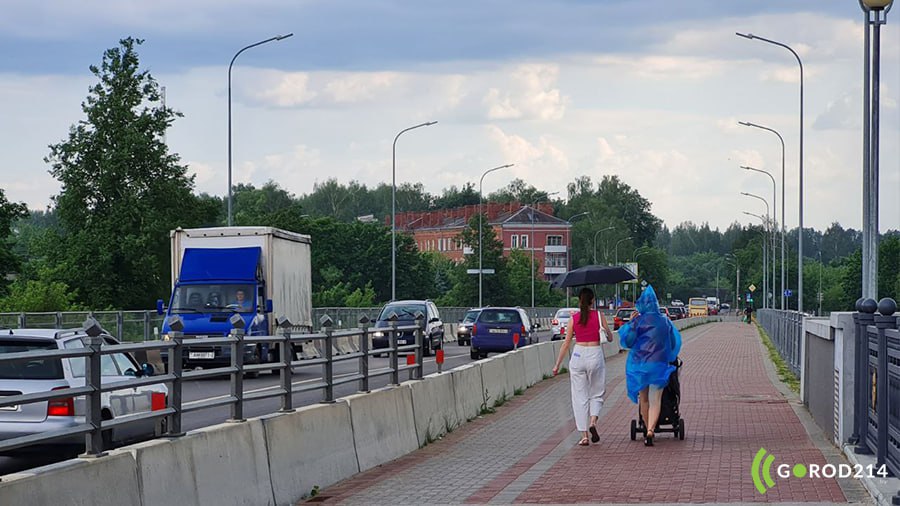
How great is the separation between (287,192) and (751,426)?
169m

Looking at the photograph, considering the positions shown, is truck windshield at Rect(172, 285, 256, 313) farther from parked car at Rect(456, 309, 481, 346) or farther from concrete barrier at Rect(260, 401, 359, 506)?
parked car at Rect(456, 309, 481, 346)

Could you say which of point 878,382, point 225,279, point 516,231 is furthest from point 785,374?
point 516,231

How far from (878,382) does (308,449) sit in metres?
4.77

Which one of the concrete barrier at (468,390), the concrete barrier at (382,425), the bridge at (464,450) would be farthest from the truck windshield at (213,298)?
the concrete barrier at (382,425)

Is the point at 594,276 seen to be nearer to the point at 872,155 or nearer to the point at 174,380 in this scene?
the point at 872,155

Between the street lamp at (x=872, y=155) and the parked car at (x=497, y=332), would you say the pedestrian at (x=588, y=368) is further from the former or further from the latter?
the parked car at (x=497, y=332)

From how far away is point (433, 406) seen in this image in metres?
17.0

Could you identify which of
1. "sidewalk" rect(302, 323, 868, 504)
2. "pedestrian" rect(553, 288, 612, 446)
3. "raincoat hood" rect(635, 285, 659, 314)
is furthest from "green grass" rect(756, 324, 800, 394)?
"raincoat hood" rect(635, 285, 659, 314)

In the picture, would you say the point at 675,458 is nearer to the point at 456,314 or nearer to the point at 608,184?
the point at 456,314

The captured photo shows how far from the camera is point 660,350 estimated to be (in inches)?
602

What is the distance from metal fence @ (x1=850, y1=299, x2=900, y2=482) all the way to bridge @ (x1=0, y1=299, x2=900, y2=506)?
0.06 ft

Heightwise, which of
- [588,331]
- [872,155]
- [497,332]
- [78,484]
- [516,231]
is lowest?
[497,332]

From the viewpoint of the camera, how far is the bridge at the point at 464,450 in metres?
9.46

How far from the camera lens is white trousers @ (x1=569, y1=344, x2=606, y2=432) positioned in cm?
1558
